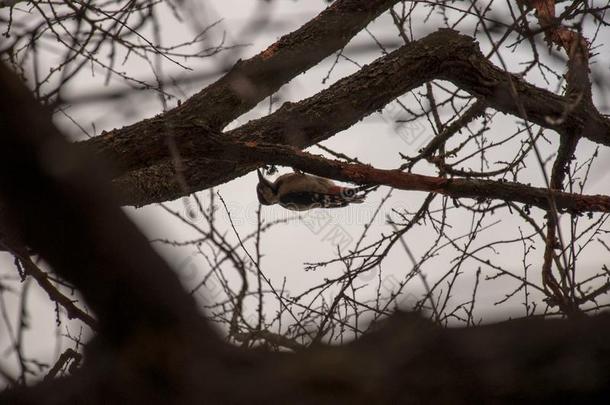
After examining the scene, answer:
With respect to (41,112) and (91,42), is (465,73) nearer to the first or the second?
(91,42)

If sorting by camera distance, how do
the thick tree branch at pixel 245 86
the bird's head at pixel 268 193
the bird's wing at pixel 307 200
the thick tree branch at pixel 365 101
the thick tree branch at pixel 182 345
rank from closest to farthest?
the thick tree branch at pixel 182 345
the thick tree branch at pixel 245 86
the thick tree branch at pixel 365 101
the bird's wing at pixel 307 200
the bird's head at pixel 268 193

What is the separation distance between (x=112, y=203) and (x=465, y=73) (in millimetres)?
2799

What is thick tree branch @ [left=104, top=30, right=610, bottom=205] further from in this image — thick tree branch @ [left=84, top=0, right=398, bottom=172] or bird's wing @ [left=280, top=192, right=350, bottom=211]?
bird's wing @ [left=280, top=192, right=350, bottom=211]

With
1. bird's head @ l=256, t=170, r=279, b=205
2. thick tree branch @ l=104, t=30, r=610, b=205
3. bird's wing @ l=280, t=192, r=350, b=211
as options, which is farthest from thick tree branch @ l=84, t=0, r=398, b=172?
bird's head @ l=256, t=170, r=279, b=205

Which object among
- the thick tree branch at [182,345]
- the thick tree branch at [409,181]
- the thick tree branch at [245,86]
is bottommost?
the thick tree branch at [182,345]

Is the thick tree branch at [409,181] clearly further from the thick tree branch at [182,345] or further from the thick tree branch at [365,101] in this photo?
the thick tree branch at [182,345]

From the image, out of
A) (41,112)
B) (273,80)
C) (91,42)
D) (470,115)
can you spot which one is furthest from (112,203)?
(470,115)

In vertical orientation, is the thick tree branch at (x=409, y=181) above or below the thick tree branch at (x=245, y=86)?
below

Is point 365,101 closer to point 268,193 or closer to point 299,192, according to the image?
point 299,192

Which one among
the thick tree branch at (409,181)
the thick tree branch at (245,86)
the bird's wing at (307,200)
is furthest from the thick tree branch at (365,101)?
the bird's wing at (307,200)

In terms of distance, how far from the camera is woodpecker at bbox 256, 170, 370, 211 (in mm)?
4664

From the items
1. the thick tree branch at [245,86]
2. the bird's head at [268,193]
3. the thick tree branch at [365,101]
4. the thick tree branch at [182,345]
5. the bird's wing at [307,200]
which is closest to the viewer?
the thick tree branch at [182,345]

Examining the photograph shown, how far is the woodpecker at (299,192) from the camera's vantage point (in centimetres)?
466

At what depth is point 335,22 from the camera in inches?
127
